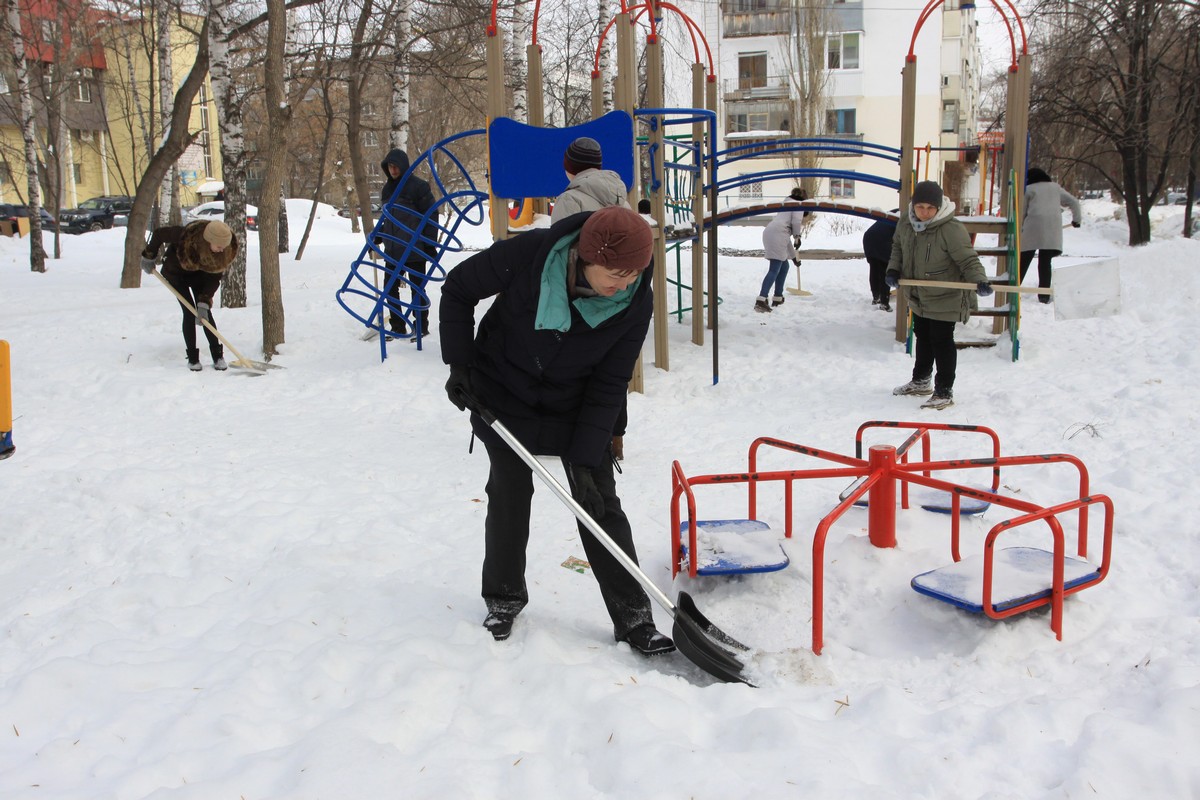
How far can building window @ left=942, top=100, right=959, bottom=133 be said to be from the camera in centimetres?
4750

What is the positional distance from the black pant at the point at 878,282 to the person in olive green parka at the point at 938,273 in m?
3.78

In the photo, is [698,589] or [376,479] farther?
[376,479]

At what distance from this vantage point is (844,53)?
130ft

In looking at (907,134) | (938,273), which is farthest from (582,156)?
(907,134)

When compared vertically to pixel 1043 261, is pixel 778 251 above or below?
above

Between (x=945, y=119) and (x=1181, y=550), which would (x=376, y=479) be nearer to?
(x=1181, y=550)

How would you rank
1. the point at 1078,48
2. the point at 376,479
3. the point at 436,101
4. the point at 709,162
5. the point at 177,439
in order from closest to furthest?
the point at 376,479 < the point at 177,439 < the point at 709,162 < the point at 1078,48 < the point at 436,101

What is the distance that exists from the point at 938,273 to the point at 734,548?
3.66 meters

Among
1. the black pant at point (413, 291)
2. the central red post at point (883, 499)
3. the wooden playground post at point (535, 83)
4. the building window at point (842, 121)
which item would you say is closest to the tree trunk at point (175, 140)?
the black pant at point (413, 291)

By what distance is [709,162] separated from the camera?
29.7 feet

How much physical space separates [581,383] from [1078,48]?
14.7m

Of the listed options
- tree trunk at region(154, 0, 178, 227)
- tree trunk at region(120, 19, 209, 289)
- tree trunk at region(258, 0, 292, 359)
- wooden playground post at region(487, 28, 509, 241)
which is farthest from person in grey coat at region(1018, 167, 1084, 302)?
→ tree trunk at region(154, 0, 178, 227)

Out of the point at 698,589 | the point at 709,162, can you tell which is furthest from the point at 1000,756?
the point at 709,162

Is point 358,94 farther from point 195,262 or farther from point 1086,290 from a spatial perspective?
point 1086,290
